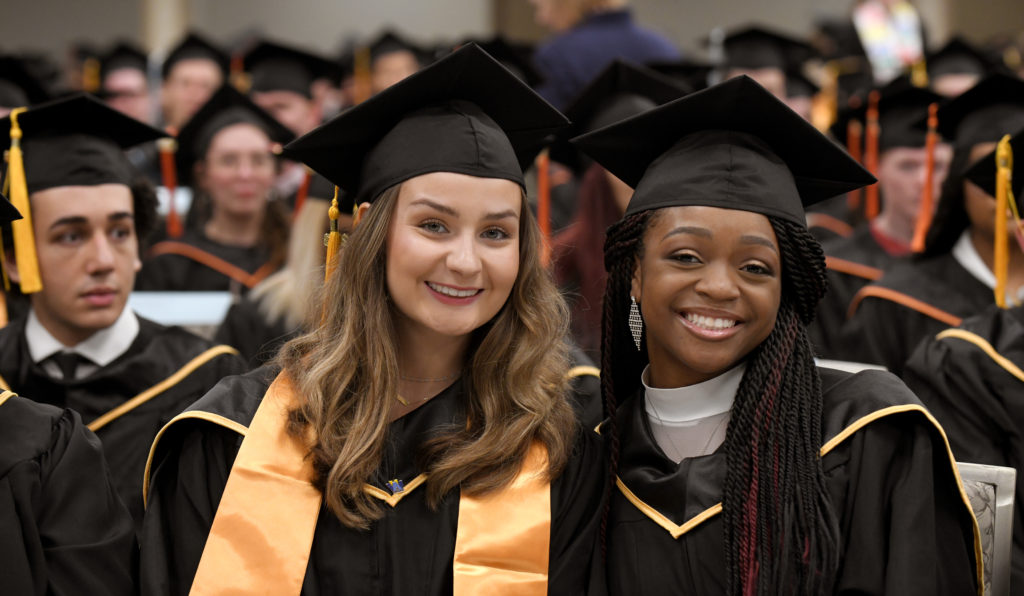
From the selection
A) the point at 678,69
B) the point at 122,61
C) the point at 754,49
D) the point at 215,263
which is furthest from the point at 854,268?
the point at 122,61

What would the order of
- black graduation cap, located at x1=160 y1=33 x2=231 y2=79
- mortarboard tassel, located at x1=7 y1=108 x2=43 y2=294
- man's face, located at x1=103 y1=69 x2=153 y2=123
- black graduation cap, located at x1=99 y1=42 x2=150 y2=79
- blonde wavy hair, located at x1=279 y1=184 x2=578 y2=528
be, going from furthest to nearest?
black graduation cap, located at x1=99 y1=42 x2=150 y2=79 < man's face, located at x1=103 y1=69 x2=153 y2=123 < black graduation cap, located at x1=160 y1=33 x2=231 y2=79 < mortarboard tassel, located at x1=7 y1=108 x2=43 y2=294 < blonde wavy hair, located at x1=279 y1=184 x2=578 y2=528

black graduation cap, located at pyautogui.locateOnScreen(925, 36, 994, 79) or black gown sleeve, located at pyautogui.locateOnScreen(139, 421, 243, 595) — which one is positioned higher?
black graduation cap, located at pyautogui.locateOnScreen(925, 36, 994, 79)

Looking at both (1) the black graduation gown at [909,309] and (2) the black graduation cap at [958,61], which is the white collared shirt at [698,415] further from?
(2) the black graduation cap at [958,61]

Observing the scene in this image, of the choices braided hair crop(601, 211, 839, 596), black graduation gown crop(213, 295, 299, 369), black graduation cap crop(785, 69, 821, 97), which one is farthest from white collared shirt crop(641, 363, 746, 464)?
black graduation cap crop(785, 69, 821, 97)

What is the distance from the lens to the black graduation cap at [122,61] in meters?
8.81

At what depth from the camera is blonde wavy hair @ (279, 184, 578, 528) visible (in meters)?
A: 2.21

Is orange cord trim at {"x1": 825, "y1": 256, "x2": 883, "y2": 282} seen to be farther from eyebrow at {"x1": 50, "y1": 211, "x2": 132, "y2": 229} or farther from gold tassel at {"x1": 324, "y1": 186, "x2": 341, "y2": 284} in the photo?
eyebrow at {"x1": 50, "y1": 211, "x2": 132, "y2": 229}

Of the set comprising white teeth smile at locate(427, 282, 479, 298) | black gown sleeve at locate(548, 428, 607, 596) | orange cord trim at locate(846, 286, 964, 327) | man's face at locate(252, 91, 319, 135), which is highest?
man's face at locate(252, 91, 319, 135)

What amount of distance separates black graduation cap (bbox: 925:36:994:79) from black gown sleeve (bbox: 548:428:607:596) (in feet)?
15.6

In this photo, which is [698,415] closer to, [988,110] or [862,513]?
[862,513]

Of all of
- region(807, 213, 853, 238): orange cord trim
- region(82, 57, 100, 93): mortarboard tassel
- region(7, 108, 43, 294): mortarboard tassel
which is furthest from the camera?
region(82, 57, 100, 93): mortarboard tassel

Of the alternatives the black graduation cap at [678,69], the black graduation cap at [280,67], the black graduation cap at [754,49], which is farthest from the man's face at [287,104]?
the black graduation cap at [754,49]

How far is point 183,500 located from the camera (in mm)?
2236

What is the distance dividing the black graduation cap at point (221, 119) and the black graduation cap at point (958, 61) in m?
3.81
